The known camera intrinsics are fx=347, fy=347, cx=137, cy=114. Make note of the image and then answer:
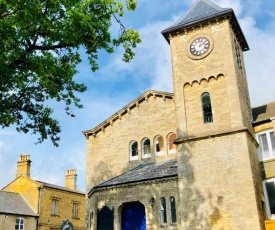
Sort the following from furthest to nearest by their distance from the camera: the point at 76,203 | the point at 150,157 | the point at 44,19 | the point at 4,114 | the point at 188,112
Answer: the point at 76,203 < the point at 150,157 < the point at 188,112 < the point at 4,114 < the point at 44,19

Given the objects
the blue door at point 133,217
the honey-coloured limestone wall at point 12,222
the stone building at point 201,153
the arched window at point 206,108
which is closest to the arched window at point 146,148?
the stone building at point 201,153

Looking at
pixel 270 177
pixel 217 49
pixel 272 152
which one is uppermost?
pixel 217 49

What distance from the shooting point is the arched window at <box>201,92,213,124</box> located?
2019 cm

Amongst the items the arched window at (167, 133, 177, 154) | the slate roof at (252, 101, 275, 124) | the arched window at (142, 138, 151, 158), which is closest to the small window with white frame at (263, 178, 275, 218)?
the slate roof at (252, 101, 275, 124)

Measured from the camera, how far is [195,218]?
712 inches

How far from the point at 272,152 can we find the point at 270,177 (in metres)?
1.47

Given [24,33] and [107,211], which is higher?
[24,33]

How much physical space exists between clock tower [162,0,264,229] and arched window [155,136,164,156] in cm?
462

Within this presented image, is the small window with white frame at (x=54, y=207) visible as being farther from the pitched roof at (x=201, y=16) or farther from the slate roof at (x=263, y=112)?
the slate roof at (x=263, y=112)

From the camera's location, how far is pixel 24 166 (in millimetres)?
39688

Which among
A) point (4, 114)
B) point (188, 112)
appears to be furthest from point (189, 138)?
point (4, 114)

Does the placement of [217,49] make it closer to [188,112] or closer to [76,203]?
[188,112]

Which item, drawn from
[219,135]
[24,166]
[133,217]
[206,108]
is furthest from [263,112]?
[24,166]

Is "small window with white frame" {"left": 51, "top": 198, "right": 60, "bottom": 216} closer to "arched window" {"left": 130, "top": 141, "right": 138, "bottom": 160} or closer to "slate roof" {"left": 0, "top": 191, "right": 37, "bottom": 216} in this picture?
"slate roof" {"left": 0, "top": 191, "right": 37, "bottom": 216}
